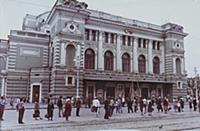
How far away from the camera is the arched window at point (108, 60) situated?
3916 centimetres

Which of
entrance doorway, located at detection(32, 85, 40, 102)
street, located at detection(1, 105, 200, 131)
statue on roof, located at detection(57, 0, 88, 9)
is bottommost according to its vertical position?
street, located at detection(1, 105, 200, 131)

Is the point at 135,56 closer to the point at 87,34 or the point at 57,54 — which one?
the point at 87,34

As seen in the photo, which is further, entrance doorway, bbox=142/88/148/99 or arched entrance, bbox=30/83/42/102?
entrance doorway, bbox=142/88/148/99

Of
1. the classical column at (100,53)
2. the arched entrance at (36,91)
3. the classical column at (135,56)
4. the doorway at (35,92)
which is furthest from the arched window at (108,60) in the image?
the doorway at (35,92)

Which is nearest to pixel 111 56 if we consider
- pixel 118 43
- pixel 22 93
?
pixel 118 43

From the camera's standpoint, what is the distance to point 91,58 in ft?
125

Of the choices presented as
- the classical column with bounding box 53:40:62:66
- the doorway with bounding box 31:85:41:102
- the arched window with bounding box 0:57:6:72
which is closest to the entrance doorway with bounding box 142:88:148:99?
the classical column with bounding box 53:40:62:66

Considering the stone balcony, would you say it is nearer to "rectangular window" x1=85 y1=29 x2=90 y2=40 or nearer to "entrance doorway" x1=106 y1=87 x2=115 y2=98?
"entrance doorway" x1=106 y1=87 x2=115 y2=98

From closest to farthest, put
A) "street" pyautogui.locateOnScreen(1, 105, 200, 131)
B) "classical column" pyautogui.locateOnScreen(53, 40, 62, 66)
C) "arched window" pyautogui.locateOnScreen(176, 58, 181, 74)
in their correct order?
1. "street" pyautogui.locateOnScreen(1, 105, 200, 131)
2. "classical column" pyautogui.locateOnScreen(53, 40, 62, 66)
3. "arched window" pyautogui.locateOnScreen(176, 58, 181, 74)

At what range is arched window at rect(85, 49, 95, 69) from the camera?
123 ft

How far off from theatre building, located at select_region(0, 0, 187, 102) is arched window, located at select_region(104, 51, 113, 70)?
0.06 meters

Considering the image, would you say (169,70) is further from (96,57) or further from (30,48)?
(30,48)

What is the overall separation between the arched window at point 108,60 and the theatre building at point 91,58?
64 millimetres

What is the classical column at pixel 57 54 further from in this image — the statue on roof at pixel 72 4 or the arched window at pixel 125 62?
the arched window at pixel 125 62
